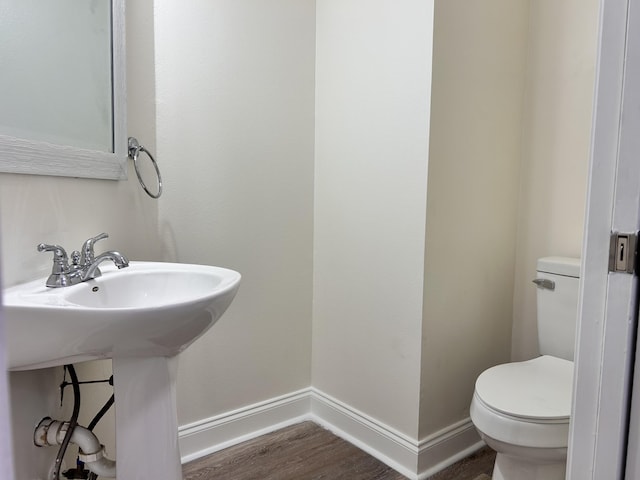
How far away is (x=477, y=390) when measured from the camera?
4.42ft

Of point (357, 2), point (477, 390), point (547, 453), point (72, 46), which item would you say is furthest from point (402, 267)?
point (72, 46)

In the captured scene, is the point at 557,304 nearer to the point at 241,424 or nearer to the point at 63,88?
the point at 241,424

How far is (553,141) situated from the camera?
1.74m

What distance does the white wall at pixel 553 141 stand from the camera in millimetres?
1645

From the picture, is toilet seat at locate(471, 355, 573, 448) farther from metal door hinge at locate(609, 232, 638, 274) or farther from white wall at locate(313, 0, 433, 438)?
metal door hinge at locate(609, 232, 638, 274)

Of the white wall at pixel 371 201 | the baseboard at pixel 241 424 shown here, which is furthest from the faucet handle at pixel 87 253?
the white wall at pixel 371 201

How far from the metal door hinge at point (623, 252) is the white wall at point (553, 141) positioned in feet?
3.75

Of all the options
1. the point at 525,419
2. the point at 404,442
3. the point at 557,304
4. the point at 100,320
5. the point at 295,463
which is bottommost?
the point at 295,463

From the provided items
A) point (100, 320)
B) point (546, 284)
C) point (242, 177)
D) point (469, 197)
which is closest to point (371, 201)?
point (469, 197)

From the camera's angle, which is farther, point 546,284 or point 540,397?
point 546,284

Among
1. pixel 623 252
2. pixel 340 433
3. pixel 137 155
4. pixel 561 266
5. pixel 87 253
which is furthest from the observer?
pixel 340 433

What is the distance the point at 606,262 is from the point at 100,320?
34.2 inches

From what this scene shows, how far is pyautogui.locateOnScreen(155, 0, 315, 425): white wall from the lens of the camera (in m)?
1.53

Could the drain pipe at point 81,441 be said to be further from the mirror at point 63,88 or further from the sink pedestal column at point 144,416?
the mirror at point 63,88
